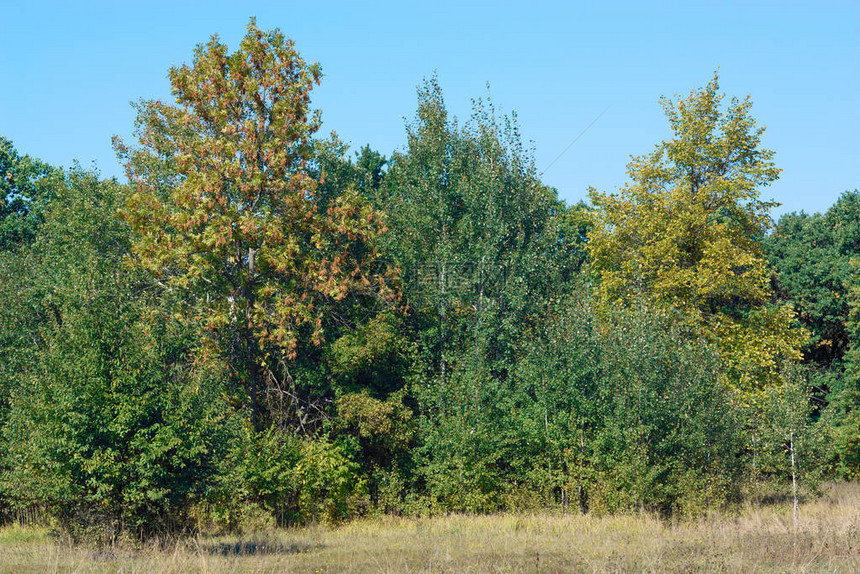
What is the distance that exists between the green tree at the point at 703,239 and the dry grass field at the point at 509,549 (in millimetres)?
9944

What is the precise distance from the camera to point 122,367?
16.5 metres

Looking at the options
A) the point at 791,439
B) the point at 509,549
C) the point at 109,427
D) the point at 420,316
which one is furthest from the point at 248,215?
the point at 791,439

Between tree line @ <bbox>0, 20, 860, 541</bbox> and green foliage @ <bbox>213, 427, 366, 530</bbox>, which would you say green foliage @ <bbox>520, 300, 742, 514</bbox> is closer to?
tree line @ <bbox>0, 20, 860, 541</bbox>

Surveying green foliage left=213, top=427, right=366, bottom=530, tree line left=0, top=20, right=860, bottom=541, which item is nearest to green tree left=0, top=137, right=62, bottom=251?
tree line left=0, top=20, right=860, bottom=541

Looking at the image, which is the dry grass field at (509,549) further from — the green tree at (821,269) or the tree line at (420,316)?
the green tree at (821,269)

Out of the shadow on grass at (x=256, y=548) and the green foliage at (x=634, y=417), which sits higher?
the green foliage at (x=634, y=417)

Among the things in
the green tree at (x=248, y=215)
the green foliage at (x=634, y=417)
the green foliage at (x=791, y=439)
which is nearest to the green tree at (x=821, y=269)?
the green foliage at (x=791, y=439)

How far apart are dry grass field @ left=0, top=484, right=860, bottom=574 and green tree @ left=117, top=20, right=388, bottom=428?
7.36 m

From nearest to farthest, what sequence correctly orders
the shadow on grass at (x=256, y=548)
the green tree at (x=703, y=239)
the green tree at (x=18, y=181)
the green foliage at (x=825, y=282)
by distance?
the shadow on grass at (x=256, y=548) → the green tree at (x=703, y=239) → the green foliage at (x=825, y=282) → the green tree at (x=18, y=181)

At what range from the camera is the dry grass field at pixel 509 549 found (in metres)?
14.0

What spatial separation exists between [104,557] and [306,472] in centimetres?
1176

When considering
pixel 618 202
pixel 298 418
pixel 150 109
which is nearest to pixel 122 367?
pixel 298 418

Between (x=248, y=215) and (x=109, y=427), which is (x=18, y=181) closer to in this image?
(x=248, y=215)

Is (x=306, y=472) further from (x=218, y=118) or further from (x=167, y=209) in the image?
(x=218, y=118)
